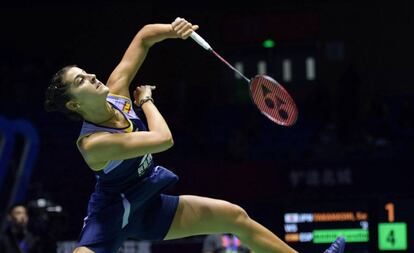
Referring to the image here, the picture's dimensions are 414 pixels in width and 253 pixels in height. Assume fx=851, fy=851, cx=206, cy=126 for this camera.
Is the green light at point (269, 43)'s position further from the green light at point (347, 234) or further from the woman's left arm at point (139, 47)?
the woman's left arm at point (139, 47)

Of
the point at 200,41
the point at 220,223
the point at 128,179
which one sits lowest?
the point at 220,223

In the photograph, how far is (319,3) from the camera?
17016 mm

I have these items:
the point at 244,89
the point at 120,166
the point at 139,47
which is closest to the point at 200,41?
the point at 139,47

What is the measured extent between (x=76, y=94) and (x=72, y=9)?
534 inches

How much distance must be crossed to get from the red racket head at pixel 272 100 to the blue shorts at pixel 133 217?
2.33 ft

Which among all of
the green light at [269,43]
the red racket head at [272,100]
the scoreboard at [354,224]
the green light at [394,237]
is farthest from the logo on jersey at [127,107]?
the green light at [269,43]

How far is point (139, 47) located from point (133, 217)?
102cm

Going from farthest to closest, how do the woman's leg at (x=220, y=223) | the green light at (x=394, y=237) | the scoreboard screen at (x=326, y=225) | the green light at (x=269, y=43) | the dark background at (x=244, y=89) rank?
the green light at (x=269, y=43)
the dark background at (x=244, y=89)
the scoreboard screen at (x=326, y=225)
the green light at (x=394, y=237)
the woman's leg at (x=220, y=223)

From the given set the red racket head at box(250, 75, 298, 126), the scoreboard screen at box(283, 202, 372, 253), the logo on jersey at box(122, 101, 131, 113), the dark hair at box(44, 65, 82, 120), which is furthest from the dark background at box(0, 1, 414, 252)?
the dark hair at box(44, 65, 82, 120)

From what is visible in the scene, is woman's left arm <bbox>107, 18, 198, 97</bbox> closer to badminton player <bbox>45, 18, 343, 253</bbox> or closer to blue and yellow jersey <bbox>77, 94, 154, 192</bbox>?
badminton player <bbox>45, 18, 343, 253</bbox>

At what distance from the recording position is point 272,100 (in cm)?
505

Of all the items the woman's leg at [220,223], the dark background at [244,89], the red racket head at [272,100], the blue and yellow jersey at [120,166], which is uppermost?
the dark background at [244,89]

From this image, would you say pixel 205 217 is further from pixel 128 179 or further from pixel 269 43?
pixel 269 43

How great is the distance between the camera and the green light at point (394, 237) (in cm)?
737
